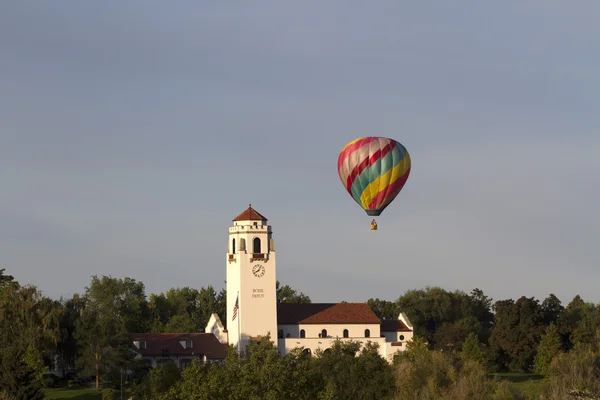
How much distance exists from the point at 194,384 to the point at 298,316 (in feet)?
151

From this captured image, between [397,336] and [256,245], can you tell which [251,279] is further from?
[397,336]

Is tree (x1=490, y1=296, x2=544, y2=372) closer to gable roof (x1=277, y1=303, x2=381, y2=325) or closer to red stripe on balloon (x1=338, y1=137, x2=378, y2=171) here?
gable roof (x1=277, y1=303, x2=381, y2=325)

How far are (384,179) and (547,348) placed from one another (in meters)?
36.4

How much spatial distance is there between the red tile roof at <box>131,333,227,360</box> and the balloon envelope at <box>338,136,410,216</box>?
30234mm

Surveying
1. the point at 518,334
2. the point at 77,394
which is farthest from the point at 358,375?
the point at 518,334

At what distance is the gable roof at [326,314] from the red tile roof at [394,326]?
2.47 meters

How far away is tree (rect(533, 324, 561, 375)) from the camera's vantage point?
94.8 m

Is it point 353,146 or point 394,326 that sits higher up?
point 353,146

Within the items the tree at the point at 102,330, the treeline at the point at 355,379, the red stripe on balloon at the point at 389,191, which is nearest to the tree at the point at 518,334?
the treeline at the point at 355,379

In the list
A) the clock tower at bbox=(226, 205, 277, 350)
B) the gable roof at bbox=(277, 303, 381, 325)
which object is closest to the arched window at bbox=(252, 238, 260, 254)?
the clock tower at bbox=(226, 205, 277, 350)

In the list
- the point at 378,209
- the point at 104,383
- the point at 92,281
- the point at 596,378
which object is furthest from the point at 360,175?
the point at 92,281

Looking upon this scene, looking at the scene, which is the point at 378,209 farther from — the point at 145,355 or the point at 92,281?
the point at 92,281

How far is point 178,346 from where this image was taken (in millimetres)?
93875

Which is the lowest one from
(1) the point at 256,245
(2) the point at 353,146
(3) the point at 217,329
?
(3) the point at 217,329
